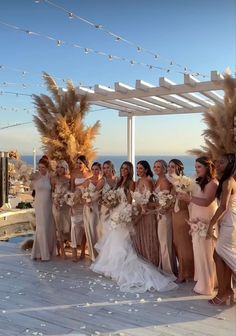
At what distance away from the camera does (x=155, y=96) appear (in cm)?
700

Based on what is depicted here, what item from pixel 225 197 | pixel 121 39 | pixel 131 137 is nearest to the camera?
pixel 225 197

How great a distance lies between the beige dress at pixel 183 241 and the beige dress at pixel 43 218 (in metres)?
2.00

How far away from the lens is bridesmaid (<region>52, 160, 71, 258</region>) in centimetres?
568

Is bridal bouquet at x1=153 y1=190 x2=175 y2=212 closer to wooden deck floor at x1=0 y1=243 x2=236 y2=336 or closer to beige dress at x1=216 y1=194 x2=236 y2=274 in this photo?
beige dress at x1=216 y1=194 x2=236 y2=274

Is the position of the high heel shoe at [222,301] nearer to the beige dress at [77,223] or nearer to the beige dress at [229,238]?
the beige dress at [229,238]

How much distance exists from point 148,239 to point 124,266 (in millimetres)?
446

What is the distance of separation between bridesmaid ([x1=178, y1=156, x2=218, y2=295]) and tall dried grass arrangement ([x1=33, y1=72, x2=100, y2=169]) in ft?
8.82

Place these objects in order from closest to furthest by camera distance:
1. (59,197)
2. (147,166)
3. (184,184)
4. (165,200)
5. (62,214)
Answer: (184,184) < (165,200) < (147,166) < (59,197) < (62,214)

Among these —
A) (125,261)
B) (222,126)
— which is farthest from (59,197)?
(222,126)

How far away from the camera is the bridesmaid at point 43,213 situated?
5.68m

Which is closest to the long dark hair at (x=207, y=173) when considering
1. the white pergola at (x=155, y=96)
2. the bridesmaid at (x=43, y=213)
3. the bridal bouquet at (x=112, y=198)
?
the bridal bouquet at (x=112, y=198)

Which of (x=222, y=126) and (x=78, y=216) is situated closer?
(x=222, y=126)

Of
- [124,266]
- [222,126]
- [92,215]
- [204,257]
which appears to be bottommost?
[124,266]

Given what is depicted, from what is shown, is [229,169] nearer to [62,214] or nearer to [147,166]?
[147,166]
